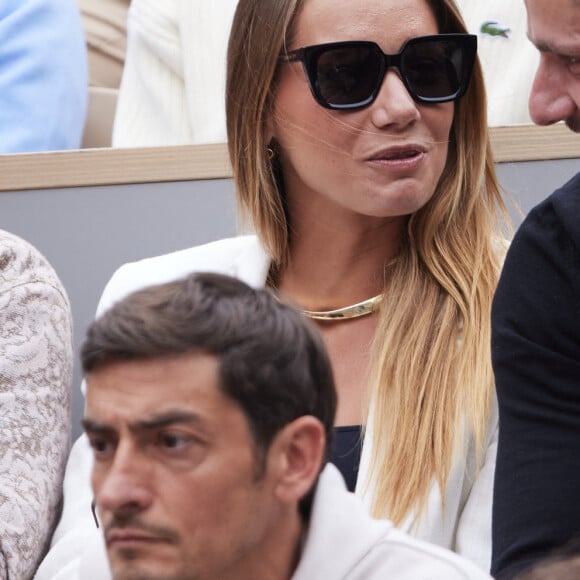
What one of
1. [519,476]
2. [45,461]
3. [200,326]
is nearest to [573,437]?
[519,476]

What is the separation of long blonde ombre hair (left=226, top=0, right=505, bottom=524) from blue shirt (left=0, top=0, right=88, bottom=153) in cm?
74

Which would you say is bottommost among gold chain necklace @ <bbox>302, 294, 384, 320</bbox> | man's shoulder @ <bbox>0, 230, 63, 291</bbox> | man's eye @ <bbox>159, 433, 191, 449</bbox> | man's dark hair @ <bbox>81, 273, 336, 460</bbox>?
gold chain necklace @ <bbox>302, 294, 384, 320</bbox>

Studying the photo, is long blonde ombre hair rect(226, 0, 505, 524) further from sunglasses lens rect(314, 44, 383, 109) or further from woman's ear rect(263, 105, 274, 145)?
sunglasses lens rect(314, 44, 383, 109)

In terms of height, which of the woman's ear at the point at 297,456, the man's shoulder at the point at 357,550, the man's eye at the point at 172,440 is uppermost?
the man's eye at the point at 172,440

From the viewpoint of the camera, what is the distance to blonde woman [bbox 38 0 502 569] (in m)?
2.01

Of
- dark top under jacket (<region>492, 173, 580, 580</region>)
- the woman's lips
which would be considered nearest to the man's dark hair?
dark top under jacket (<region>492, 173, 580, 580</region>)

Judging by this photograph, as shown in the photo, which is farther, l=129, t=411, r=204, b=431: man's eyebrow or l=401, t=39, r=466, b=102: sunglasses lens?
l=401, t=39, r=466, b=102: sunglasses lens

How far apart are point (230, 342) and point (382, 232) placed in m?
1.11

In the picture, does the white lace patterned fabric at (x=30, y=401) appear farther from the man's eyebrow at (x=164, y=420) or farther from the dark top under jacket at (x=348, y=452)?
the man's eyebrow at (x=164, y=420)

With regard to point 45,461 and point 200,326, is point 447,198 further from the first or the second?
point 200,326

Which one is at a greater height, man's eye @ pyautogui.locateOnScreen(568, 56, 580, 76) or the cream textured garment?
man's eye @ pyautogui.locateOnScreen(568, 56, 580, 76)

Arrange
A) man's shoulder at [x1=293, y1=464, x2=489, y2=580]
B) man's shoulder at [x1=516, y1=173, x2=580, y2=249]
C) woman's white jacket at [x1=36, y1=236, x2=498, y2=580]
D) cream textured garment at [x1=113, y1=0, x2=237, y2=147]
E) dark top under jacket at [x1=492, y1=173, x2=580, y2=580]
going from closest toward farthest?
man's shoulder at [x1=293, y1=464, x2=489, y2=580]
dark top under jacket at [x1=492, y1=173, x2=580, y2=580]
man's shoulder at [x1=516, y1=173, x2=580, y2=249]
woman's white jacket at [x1=36, y1=236, x2=498, y2=580]
cream textured garment at [x1=113, y1=0, x2=237, y2=147]

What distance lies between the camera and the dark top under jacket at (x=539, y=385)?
5.56 feet

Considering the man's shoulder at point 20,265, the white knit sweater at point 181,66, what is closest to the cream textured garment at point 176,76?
the white knit sweater at point 181,66
